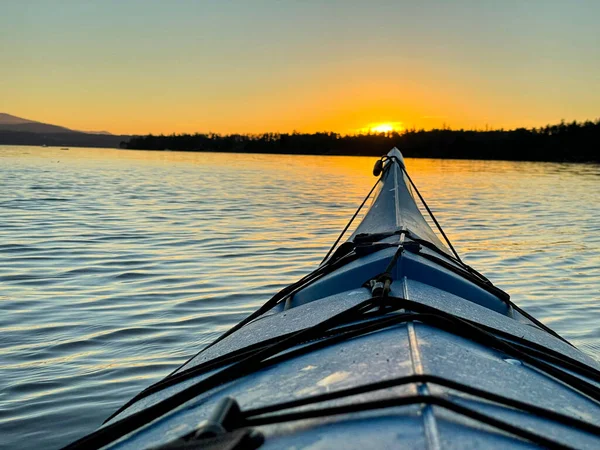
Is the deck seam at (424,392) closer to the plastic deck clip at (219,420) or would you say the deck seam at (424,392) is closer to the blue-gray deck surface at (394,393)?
the blue-gray deck surface at (394,393)

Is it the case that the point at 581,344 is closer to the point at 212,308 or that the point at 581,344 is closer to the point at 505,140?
the point at 212,308

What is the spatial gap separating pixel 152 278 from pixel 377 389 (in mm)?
5659

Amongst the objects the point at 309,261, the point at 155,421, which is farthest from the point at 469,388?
the point at 309,261

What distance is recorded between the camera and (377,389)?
143 cm

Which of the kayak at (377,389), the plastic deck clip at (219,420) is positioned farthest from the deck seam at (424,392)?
the plastic deck clip at (219,420)

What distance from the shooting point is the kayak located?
4.23ft

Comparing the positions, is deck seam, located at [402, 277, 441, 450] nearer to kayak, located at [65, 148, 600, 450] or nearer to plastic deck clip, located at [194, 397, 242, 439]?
kayak, located at [65, 148, 600, 450]

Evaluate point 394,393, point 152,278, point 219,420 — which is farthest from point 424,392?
point 152,278

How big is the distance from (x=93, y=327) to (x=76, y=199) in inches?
469

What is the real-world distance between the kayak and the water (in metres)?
1.68

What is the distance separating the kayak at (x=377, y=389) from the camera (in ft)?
4.23

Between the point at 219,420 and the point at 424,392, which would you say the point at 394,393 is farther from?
the point at 219,420

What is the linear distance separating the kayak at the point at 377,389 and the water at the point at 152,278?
1.68 metres

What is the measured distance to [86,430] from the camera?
10.6 feet
